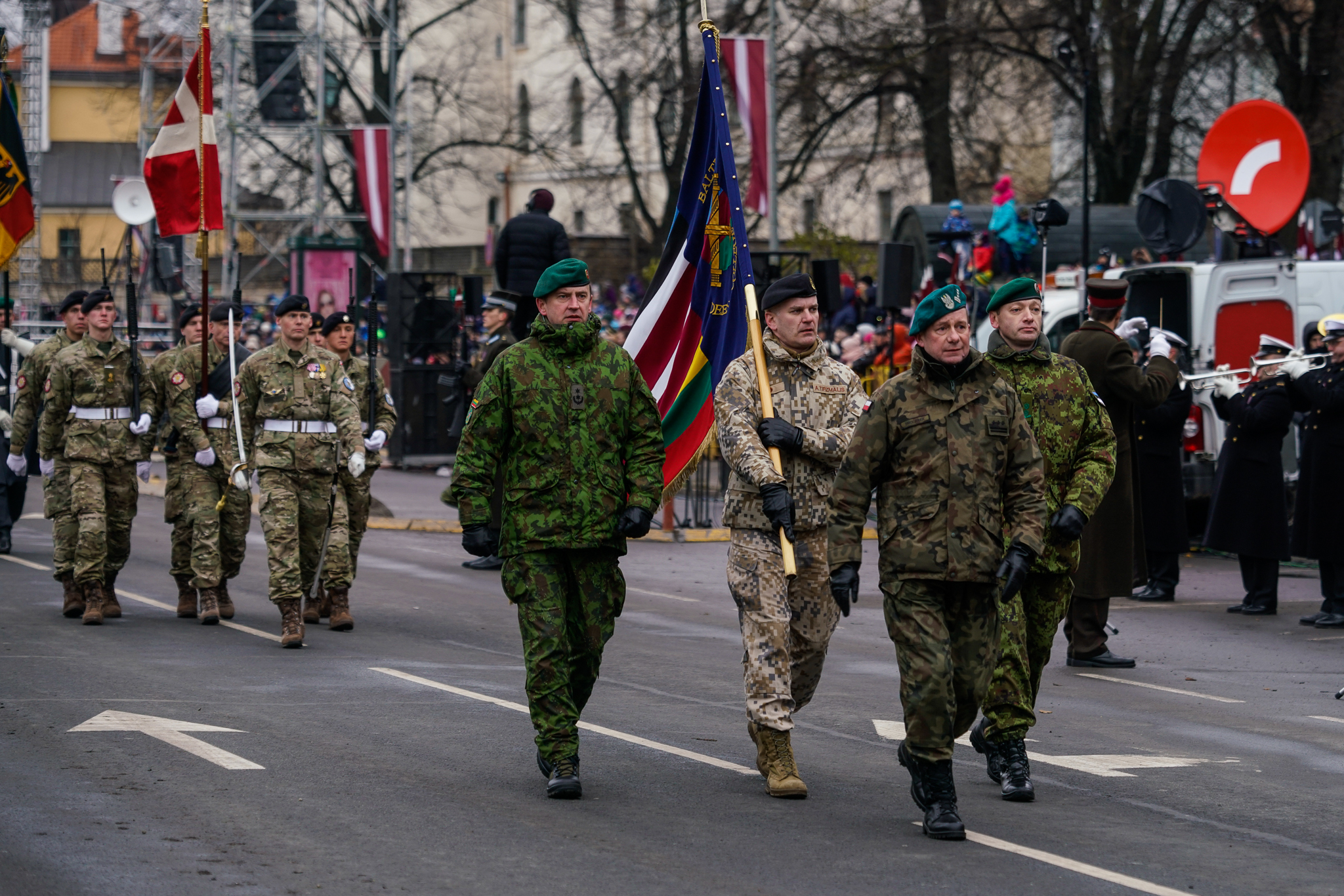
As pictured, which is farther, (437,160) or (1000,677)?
(437,160)

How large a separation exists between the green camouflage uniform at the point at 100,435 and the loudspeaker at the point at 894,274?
8011mm

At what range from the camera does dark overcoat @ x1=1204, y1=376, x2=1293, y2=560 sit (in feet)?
44.6

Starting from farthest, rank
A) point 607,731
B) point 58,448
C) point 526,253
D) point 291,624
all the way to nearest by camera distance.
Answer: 1. point 526,253
2. point 58,448
3. point 291,624
4. point 607,731

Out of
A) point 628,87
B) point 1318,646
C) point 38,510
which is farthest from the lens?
point 628,87

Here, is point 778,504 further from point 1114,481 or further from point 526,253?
point 526,253

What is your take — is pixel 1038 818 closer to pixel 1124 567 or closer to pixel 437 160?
pixel 1124 567

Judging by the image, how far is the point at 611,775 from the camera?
7.63 m

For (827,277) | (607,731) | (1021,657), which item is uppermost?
(827,277)

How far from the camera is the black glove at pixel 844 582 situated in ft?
21.7

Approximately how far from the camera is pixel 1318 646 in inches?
479

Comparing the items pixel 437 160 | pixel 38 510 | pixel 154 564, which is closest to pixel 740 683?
pixel 154 564

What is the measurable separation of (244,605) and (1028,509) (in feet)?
25.4

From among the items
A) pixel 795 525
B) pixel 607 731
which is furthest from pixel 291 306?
pixel 795 525

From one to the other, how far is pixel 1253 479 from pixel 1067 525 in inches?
278
